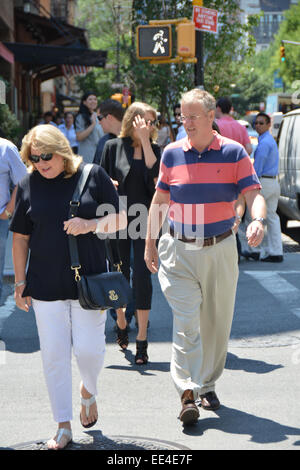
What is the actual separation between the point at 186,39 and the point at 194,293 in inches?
387

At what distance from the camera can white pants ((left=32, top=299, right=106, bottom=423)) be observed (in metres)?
4.51

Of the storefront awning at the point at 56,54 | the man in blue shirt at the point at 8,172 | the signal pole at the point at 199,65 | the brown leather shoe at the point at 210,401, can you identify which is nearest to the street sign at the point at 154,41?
the signal pole at the point at 199,65

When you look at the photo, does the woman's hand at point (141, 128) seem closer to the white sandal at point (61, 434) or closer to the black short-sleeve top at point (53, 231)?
the black short-sleeve top at point (53, 231)

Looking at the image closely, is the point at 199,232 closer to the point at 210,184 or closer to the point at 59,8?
the point at 210,184

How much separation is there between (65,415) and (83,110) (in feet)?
25.8

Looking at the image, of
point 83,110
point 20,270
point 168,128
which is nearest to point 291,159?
point 83,110

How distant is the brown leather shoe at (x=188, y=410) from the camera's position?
4914 mm

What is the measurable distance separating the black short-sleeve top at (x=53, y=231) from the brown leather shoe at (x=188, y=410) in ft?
3.26

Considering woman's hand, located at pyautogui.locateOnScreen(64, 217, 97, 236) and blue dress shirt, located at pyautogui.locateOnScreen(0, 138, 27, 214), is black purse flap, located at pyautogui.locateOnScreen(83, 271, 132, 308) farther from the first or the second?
blue dress shirt, located at pyautogui.locateOnScreen(0, 138, 27, 214)

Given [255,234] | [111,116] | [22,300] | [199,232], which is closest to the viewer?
[22,300]

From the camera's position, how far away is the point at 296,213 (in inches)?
517

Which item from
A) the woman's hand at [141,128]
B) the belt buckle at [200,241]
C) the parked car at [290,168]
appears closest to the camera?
the belt buckle at [200,241]

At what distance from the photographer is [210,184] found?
16.3 feet

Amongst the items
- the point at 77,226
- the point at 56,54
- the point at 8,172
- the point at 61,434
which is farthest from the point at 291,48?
the point at 61,434
